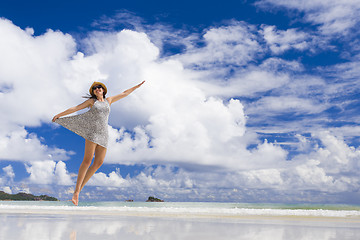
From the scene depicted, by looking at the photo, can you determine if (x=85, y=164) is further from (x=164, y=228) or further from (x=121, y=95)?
(x=164, y=228)

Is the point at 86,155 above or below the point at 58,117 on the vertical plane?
below

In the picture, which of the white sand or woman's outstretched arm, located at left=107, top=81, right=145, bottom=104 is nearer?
the white sand

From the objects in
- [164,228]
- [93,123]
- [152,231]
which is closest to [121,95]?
[93,123]

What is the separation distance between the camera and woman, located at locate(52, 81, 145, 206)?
584 centimetres

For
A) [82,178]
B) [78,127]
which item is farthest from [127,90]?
[82,178]

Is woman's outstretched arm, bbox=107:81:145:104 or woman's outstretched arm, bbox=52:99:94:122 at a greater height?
woman's outstretched arm, bbox=107:81:145:104

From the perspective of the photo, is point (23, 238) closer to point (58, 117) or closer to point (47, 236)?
point (47, 236)

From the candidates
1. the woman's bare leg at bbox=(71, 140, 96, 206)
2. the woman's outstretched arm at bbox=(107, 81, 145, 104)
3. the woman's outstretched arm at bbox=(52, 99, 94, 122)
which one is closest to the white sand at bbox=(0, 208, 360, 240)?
the woman's bare leg at bbox=(71, 140, 96, 206)

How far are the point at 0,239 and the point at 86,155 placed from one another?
1902 mm

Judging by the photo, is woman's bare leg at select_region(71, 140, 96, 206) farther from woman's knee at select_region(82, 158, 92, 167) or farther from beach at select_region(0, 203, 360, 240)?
beach at select_region(0, 203, 360, 240)

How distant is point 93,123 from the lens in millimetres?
5887

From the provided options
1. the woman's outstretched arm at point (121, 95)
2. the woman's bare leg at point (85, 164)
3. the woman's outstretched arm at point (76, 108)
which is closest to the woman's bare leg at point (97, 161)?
the woman's bare leg at point (85, 164)

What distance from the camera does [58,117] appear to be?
5949mm

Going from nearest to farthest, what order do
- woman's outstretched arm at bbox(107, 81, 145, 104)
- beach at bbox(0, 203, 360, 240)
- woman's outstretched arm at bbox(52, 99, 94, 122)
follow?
beach at bbox(0, 203, 360, 240) → woman's outstretched arm at bbox(52, 99, 94, 122) → woman's outstretched arm at bbox(107, 81, 145, 104)
